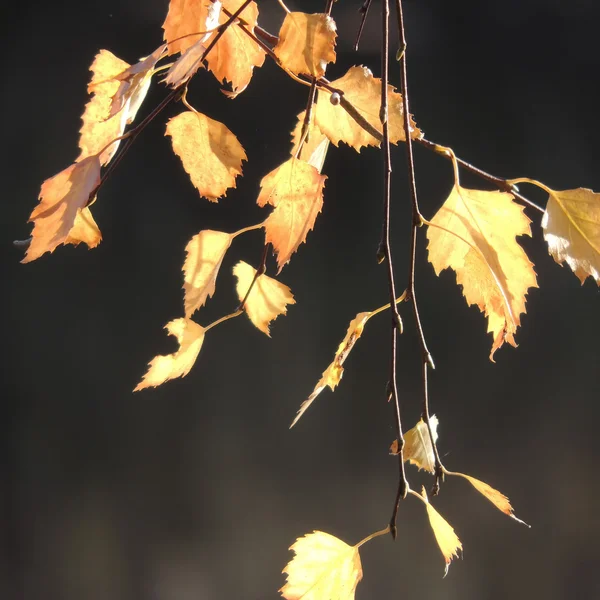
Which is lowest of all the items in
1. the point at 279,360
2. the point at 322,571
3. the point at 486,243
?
the point at 279,360

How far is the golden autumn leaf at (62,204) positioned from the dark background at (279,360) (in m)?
0.45

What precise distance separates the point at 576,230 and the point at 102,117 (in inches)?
6.4

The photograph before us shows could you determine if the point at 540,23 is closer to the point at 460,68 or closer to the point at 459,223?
the point at 460,68

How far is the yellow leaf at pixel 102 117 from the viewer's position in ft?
0.60

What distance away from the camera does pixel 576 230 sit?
0.59 feet

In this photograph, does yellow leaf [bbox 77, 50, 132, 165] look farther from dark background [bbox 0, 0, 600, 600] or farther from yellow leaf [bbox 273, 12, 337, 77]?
dark background [bbox 0, 0, 600, 600]

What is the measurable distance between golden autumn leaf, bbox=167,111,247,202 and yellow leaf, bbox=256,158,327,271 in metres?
0.04

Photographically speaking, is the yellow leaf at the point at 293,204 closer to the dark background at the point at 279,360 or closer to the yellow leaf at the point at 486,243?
the yellow leaf at the point at 486,243

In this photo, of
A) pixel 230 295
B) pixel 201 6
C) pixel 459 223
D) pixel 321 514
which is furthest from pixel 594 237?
pixel 321 514

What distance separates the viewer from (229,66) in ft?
0.71

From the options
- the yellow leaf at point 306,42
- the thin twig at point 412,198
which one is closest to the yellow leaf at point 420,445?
the thin twig at point 412,198

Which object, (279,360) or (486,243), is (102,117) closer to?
(486,243)

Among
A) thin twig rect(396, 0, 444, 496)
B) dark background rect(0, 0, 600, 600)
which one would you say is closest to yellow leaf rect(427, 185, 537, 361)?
thin twig rect(396, 0, 444, 496)

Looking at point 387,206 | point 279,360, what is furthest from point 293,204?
point 279,360
